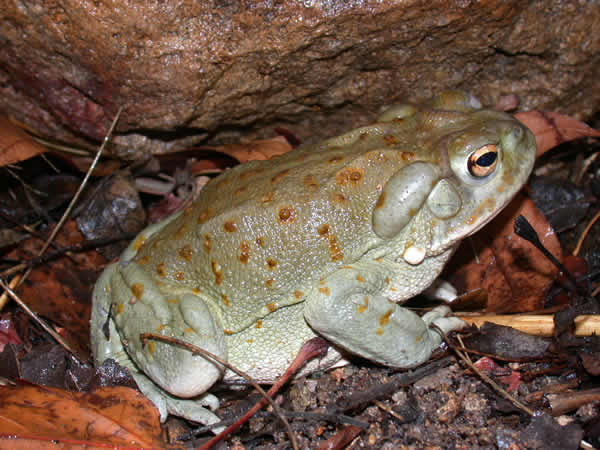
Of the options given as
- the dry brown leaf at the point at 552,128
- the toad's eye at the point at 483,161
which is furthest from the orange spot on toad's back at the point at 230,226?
the dry brown leaf at the point at 552,128

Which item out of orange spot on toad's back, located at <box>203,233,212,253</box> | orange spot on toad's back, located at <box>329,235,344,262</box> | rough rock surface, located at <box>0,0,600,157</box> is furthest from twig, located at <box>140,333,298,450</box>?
rough rock surface, located at <box>0,0,600,157</box>

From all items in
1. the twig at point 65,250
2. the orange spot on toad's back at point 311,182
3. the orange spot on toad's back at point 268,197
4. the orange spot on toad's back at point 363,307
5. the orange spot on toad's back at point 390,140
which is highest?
the orange spot on toad's back at point 390,140

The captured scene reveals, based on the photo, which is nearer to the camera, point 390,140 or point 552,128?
point 390,140

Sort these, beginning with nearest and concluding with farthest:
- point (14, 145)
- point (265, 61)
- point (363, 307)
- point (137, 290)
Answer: point (363, 307), point (137, 290), point (265, 61), point (14, 145)

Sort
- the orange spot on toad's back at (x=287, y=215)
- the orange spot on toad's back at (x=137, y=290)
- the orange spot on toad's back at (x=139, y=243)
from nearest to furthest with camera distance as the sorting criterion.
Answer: the orange spot on toad's back at (x=287, y=215) < the orange spot on toad's back at (x=137, y=290) < the orange spot on toad's back at (x=139, y=243)

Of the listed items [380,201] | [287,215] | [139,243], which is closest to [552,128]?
[380,201]

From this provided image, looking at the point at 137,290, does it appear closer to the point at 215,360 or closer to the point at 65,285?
the point at 215,360

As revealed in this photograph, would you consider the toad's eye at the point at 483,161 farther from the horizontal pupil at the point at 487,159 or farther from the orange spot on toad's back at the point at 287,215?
the orange spot on toad's back at the point at 287,215
